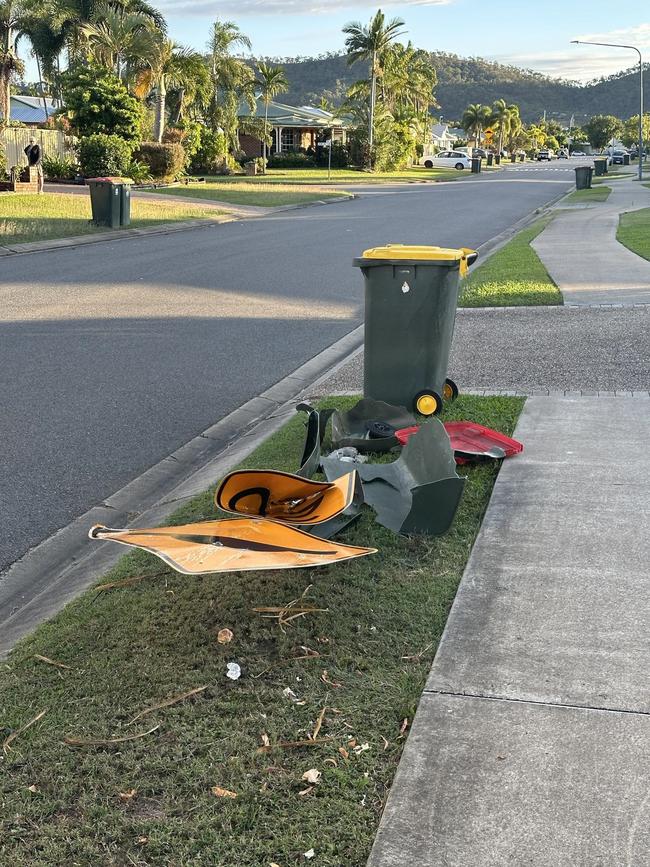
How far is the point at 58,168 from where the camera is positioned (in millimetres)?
38125

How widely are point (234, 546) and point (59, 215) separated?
21.7 metres

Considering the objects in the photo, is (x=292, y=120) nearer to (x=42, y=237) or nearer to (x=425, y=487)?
(x=42, y=237)

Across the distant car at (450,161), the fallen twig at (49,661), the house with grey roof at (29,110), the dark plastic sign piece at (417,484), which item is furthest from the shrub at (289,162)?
the fallen twig at (49,661)

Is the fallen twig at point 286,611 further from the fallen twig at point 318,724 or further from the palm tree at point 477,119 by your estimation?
the palm tree at point 477,119

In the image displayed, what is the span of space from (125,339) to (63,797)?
7.55m

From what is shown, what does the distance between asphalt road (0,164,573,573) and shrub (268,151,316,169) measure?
43327mm

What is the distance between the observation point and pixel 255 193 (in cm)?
3569

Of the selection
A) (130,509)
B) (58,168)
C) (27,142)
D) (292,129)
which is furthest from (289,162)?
(130,509)

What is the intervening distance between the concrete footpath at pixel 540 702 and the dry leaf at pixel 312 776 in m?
0.22

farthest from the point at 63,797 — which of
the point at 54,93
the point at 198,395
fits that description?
the point at 54,93

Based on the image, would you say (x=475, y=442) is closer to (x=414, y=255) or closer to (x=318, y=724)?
(x=414, y=255)

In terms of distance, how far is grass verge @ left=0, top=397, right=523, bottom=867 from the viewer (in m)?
2.61

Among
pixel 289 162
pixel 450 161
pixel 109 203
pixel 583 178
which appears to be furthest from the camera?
pixel 450 161

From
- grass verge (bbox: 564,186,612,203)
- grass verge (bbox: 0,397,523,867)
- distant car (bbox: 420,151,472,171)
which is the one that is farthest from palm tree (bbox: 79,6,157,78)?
distant car (bbox: 420,151,472,171)
